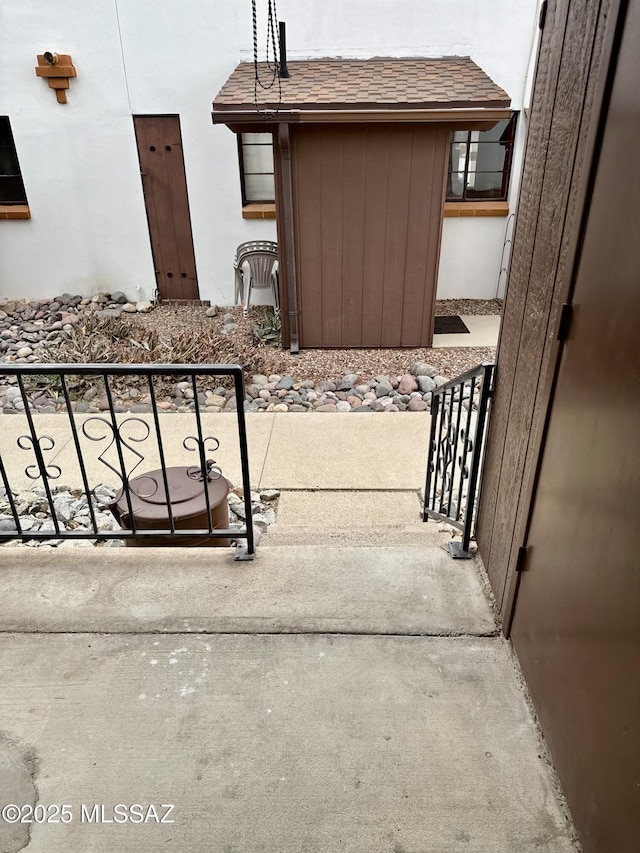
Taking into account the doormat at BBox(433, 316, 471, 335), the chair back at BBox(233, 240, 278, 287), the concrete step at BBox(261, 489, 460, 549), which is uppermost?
the chair back at BBox(233, 240, 278, 287)

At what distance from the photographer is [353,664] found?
207 centimetres

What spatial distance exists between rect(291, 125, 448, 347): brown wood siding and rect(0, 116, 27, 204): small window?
4189 mm

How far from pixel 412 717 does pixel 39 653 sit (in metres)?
1.38

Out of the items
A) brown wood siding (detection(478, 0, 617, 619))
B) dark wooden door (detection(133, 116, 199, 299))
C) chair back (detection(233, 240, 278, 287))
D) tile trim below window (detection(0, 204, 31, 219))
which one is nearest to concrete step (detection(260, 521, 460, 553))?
brown wood siding (detection(478, 0, 617, 619))

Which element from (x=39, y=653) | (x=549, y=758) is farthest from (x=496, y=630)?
(x=39, y=653)

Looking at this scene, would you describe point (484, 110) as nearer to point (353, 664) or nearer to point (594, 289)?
point (594, 289)

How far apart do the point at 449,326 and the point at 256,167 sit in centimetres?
320

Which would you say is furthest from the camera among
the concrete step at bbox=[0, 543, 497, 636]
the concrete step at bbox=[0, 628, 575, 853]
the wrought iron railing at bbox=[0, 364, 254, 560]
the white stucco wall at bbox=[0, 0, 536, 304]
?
the white stucco wall at bbox=[0, 0, 536, 304]

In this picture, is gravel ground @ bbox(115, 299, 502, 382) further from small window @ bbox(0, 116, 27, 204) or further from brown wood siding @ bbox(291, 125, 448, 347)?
small window @ bbox(0, 116, 27, 204)

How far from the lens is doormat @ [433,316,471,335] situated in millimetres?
6852

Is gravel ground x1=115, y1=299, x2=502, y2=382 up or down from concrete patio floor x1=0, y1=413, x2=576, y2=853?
down

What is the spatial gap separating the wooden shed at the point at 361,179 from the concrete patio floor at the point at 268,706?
Result: 13.2 ft

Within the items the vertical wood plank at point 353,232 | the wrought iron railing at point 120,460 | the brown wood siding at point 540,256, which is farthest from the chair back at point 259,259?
the brown wood siding at point 540,256

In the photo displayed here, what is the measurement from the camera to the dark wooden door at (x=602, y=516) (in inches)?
49.9
